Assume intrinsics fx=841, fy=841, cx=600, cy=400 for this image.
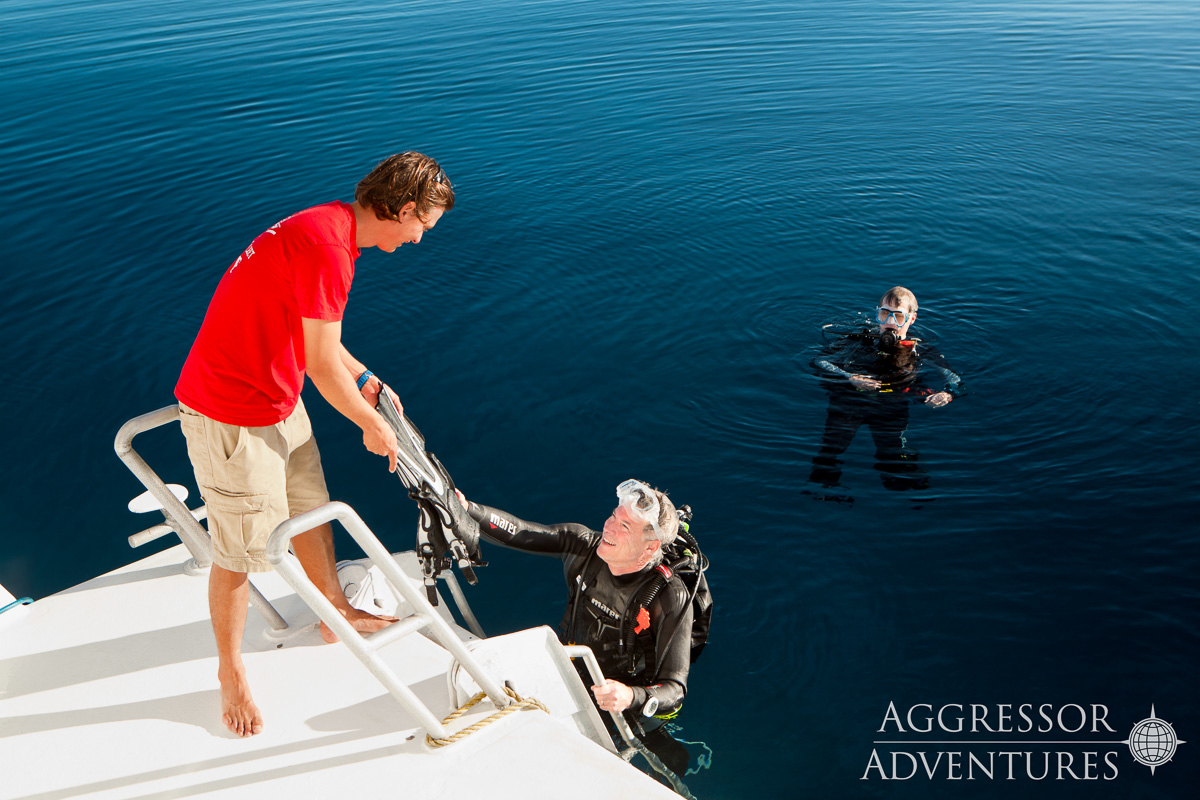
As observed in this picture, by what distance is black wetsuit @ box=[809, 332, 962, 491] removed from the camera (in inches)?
250

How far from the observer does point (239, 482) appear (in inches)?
108

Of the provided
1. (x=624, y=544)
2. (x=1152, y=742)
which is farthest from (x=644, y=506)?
(x=1152, y=742)

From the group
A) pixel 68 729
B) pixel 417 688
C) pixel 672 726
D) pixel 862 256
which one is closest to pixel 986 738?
pixel 672 726

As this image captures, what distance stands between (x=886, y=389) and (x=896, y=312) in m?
0.70

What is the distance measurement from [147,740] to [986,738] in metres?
3.87

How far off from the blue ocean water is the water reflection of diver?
894mm

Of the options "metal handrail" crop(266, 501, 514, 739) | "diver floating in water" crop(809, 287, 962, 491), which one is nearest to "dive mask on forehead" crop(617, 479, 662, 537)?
"metal handrail" crop(266, 501, 514, 739)

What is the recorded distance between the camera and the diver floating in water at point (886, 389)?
6391mm

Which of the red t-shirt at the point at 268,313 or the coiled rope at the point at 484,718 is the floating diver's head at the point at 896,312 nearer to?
the coiled rope at the point at 484,718

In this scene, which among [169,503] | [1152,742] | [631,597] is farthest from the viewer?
[1152,742]

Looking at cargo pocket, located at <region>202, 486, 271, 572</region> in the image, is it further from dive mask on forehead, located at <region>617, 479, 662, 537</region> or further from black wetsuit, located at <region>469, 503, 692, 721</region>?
dive mask on forehead, located at <region>617, 479, 662, 537</region>

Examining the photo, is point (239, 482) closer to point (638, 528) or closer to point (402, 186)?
point (402, 186)

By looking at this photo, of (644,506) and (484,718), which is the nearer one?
(484,718)

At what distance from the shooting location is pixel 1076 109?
577 inches
